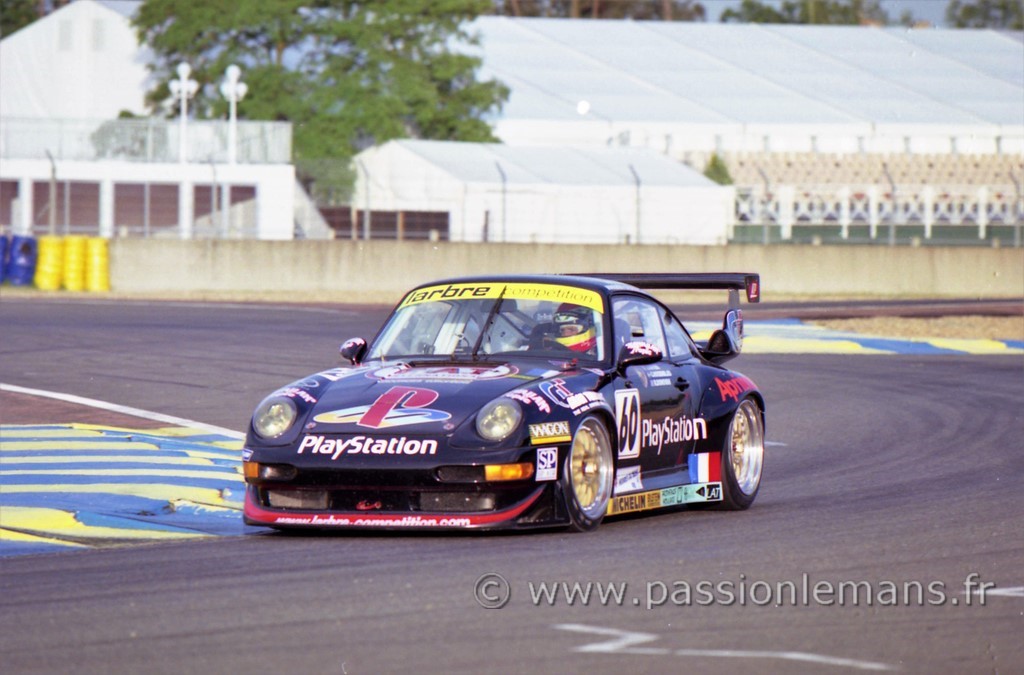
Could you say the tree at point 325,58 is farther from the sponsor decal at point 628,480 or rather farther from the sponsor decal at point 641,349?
the sponsor decal at point 628,480

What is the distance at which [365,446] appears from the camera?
8102mm

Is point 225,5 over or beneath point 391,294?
over

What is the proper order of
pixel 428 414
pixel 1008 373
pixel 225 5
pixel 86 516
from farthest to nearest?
1. pixel 225 5
2. pixel 1008 373
3. pixel 86 516
4. pixel 428 414

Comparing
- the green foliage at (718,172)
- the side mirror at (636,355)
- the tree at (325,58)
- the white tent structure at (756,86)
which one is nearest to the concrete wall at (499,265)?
the tree at (325,58)

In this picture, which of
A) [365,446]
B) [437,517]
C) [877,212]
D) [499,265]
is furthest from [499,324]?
[877,212]

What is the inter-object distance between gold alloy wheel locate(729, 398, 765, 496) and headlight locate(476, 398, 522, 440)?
1.94 metres

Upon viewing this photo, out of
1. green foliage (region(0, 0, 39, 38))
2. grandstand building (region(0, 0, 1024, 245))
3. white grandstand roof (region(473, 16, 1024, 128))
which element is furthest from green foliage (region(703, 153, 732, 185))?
green foliage (region(0, 0, 39, 38))

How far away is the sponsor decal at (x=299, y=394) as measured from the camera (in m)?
8.53

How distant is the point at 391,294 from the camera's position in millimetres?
34750

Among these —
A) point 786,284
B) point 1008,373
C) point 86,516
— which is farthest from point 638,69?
point 86,516

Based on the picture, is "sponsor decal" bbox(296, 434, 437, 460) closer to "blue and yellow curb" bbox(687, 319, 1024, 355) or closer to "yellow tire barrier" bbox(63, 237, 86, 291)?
"blue and yellow curb" bbox(687, 319, 1024, 355)

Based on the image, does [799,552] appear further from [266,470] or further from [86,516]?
[86,516]

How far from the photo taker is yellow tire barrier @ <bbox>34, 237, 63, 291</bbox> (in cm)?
3253

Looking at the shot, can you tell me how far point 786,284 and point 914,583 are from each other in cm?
3206
